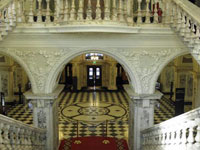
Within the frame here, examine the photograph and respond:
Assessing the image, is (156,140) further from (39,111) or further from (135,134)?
(39,111)

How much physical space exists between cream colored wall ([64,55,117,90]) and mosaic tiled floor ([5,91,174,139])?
134 centimetres

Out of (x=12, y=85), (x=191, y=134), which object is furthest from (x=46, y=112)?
(x=12, y=85)

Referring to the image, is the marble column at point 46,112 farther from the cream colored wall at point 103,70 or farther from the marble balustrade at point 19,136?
the cream colored wall at point 103,70

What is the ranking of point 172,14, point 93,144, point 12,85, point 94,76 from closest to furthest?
point 172,14 → point 93,144 → point 12,85 → point 94,76

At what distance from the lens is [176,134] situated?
5.63 m

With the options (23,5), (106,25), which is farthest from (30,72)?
(106,25)

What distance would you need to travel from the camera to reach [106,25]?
6727 mm

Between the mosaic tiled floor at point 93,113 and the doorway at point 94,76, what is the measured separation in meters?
2.15

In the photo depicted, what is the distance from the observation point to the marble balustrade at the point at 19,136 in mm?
5320

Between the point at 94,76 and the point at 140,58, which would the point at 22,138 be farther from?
the point at 94,76

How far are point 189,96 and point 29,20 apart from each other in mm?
11778

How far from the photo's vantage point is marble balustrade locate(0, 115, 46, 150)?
209 inches

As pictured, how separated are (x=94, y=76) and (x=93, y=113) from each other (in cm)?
742

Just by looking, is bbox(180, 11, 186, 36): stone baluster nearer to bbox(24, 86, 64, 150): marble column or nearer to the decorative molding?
bbox(24, 86, 64, 150): marble column
